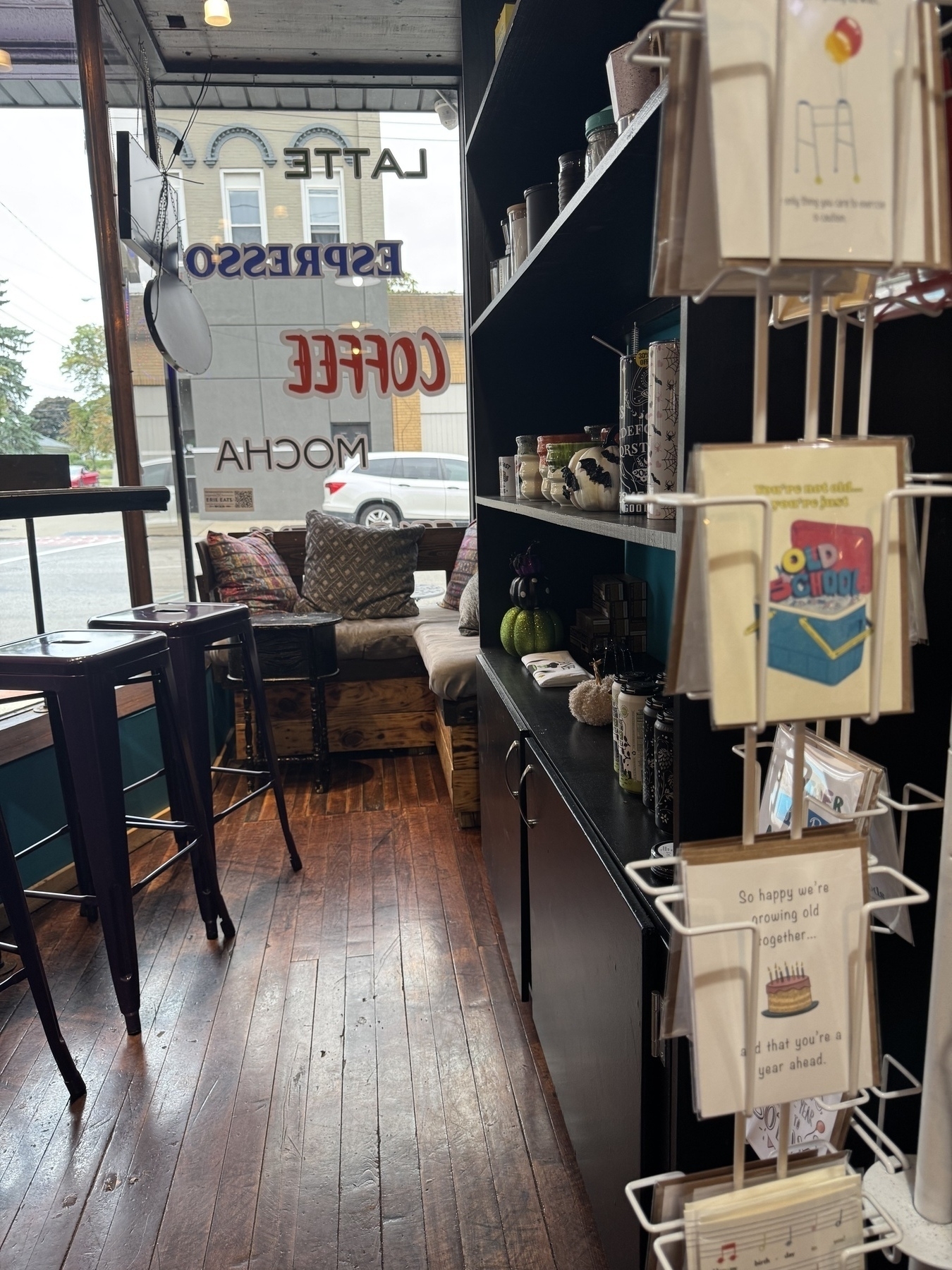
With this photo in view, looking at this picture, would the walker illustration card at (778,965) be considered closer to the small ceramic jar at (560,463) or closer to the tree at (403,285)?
the small ceramic jar at (560,463)

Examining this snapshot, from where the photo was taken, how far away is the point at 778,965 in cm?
64

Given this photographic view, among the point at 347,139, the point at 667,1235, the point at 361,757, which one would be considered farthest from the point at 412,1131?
the point at 347,139

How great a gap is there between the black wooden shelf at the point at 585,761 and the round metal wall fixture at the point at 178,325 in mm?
2548

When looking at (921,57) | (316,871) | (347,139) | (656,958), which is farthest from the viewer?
(347,139)

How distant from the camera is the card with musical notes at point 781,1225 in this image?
2.09 feet

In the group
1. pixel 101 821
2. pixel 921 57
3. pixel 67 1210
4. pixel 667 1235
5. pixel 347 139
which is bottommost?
pixel 67 1210

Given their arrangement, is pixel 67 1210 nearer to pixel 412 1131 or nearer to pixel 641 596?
pixel 412 1131

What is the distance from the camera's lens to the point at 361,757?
4113 millimetres

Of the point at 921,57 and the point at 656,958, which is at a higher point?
the point at 921,57

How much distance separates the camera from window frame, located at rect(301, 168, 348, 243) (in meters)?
4.42

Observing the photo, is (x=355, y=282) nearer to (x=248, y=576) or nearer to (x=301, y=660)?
(x=248, y=576)

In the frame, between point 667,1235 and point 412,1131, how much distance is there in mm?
1203

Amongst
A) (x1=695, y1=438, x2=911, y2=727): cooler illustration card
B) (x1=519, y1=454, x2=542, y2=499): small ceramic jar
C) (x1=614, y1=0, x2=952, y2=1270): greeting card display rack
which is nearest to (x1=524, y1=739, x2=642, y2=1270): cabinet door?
(x1=614, y1=0, x2=952, y2=1270): greeting card display rack

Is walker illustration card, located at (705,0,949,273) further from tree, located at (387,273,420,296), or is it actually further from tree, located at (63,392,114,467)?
tree, located at (387,273,420,296)
